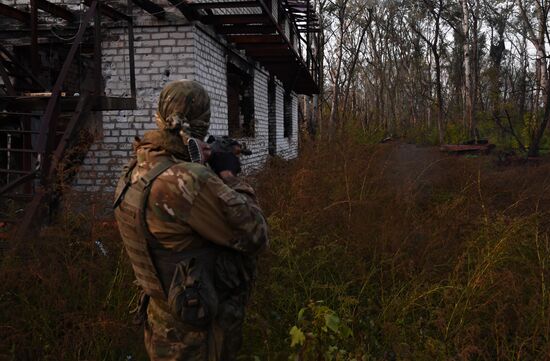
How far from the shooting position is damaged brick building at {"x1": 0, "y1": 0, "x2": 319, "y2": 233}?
4184mm

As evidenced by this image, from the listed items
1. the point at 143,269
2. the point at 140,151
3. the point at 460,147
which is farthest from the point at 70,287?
the point at 460,147

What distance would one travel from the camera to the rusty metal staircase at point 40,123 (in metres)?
3.39

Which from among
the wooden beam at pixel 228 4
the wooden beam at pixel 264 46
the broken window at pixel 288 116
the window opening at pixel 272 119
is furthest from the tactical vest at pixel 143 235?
the broken window at pixel 288 116

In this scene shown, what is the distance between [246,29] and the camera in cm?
605

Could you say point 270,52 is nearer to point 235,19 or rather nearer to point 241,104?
point 241,104

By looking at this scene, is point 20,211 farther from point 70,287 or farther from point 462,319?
point 462,319

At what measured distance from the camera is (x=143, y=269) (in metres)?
1.71

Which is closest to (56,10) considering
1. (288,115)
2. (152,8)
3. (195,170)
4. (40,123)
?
(152,8)

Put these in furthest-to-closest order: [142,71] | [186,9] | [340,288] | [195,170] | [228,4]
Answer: [142,71], [186,9], [228,4], [340,288], [195,170]

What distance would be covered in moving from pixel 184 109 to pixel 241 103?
24.6 ft

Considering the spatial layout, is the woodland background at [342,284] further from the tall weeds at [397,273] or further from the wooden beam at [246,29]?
the wooden beam at [246,29]

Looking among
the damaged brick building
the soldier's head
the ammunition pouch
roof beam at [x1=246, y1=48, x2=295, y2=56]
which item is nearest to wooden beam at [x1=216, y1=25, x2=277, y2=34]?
the damaged brick building

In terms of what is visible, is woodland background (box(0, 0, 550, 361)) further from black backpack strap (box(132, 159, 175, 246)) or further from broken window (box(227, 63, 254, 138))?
broken window (box(227, 63, 254, 138))

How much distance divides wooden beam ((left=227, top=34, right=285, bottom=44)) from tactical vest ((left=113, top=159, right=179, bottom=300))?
522 centimetres
